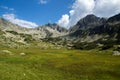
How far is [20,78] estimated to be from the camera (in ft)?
127

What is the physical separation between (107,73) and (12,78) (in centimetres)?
2343

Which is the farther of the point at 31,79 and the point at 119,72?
the point at 119,72

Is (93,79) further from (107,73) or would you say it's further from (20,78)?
(20,78)

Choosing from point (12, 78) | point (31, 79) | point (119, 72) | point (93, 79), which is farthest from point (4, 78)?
point (119, 72)

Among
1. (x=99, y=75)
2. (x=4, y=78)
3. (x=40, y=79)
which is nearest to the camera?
(x=4, y=78)

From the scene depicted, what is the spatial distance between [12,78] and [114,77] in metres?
22.1

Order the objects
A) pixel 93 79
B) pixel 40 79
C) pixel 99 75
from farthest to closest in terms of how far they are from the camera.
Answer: pixel 99 75
pixel 93 79
pixel 40 79

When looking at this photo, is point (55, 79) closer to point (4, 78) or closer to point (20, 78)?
point (20, 78)

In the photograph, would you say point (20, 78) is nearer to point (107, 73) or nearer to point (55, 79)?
point (55, 79)

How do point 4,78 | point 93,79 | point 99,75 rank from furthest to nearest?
point 99,75 < point 93,79 < point 4,78

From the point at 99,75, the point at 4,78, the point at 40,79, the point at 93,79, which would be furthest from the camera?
the point at 99,75

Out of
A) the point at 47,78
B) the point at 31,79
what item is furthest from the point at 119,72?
the point at 31,79

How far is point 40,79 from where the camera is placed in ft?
132

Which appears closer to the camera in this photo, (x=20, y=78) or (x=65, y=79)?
(x=20, y=78)
